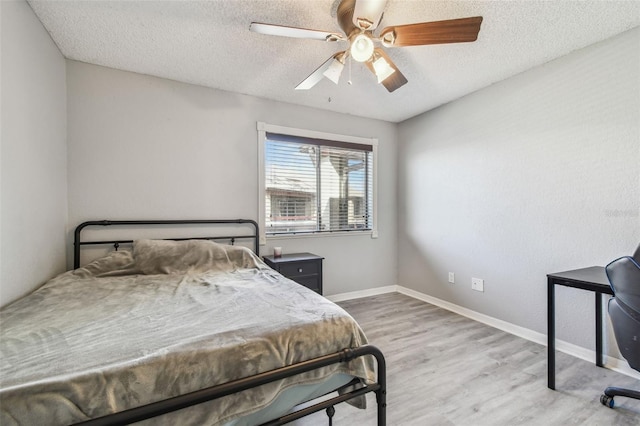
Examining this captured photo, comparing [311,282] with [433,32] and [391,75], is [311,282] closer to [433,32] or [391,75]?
[391,75]

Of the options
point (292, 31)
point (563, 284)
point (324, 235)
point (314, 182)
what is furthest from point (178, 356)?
point (314, 182)

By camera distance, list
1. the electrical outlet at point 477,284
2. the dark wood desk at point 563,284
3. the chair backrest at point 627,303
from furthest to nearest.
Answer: the electrical outlet at point 477,284 < the dark wood desk at point 563,284 < the chair backrest at point 627,303

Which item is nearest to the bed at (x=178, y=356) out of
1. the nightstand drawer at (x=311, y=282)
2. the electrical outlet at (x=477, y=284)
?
the nightstand drawer at (x=311, y=282)

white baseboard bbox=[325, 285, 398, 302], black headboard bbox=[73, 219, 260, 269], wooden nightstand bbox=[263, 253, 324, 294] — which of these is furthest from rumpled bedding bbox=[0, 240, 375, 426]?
white baseboard bbox=[325, 285, 398, 302]

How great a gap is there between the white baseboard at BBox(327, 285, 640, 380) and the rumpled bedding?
2.06 metres

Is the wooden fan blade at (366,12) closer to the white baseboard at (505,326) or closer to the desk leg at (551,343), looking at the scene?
the desk leg at (551,343)

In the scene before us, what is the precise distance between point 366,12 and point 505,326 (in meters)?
2.92

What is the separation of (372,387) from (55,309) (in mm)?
1638

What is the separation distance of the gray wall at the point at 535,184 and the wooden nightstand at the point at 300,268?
1.53m

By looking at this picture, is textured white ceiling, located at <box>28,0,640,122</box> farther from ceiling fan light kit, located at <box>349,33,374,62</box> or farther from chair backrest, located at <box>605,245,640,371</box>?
chair backrest, located at <box>605,245,640,371</box>

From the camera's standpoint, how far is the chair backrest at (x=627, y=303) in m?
1.35

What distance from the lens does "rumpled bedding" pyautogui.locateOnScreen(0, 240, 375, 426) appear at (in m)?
0.83

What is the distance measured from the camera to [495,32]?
6.61ft

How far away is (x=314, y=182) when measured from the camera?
139 inches
